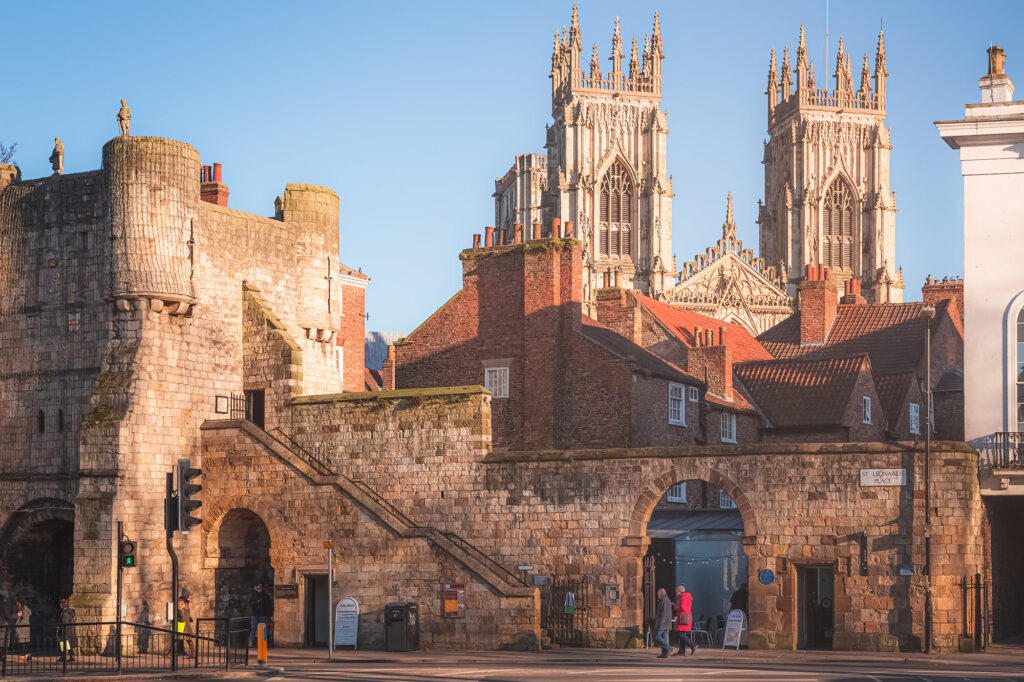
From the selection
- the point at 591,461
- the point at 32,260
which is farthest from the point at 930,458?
the point at 32,260

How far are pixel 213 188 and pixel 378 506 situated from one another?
33.8ft

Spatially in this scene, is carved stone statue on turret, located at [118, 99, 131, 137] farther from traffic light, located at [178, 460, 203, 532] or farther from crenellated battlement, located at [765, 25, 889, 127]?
crenellated battlement, located at [765, 25, 889, 127]

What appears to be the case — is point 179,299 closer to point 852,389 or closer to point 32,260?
point 32,260

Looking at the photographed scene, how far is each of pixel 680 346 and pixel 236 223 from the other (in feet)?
56.5

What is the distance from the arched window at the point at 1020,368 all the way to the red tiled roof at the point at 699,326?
1707 cm

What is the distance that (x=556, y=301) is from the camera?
4097 cm

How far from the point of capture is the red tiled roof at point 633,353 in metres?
40.5

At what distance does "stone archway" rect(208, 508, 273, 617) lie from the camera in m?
36.0

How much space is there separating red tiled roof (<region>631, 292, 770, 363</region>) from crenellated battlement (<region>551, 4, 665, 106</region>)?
65.6m

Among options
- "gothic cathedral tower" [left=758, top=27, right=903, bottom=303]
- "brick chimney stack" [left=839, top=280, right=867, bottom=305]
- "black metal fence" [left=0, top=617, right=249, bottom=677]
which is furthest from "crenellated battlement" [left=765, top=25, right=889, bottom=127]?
"black metal fence" [left=0, top=617, right=249, bottom=677]

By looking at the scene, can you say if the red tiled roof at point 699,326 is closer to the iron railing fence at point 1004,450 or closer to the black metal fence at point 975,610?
the iron railing fence at point 1004,450

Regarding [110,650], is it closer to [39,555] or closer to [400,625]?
[39,555]

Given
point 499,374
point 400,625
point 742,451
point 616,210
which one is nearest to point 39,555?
point 400,625

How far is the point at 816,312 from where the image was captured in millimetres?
59312
